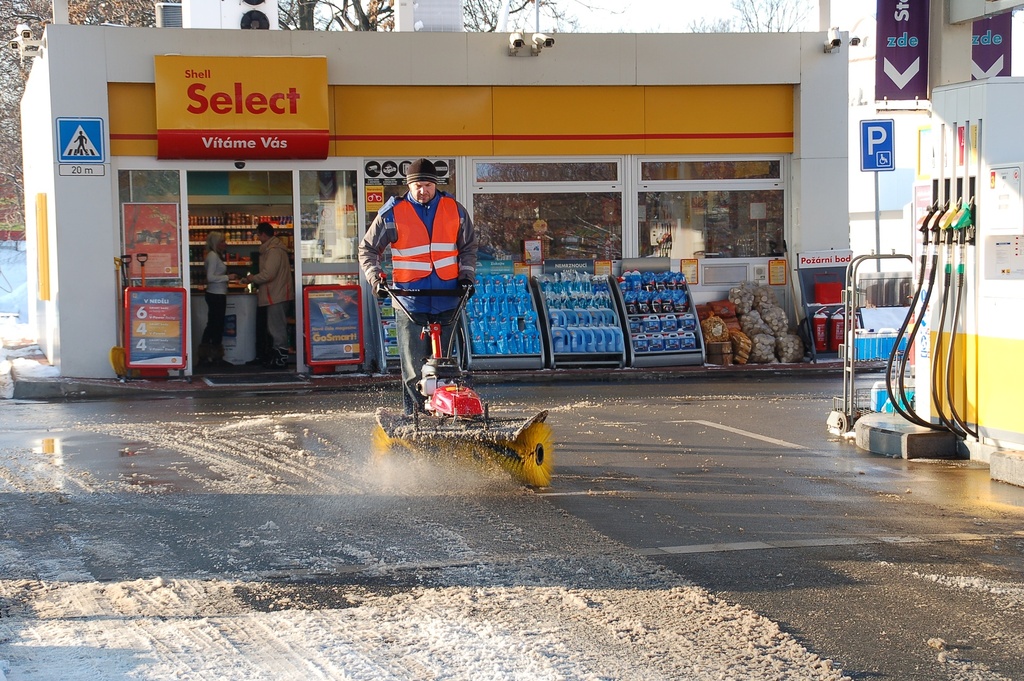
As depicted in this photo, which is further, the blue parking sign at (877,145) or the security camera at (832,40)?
the blue parking sign at (877,145)

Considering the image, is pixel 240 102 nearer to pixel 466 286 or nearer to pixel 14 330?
pixel 466 286

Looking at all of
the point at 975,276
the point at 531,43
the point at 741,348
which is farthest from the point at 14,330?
the point at 975,276

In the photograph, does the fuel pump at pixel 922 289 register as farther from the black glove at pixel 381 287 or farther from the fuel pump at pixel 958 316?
the black glove at pixel 381 287

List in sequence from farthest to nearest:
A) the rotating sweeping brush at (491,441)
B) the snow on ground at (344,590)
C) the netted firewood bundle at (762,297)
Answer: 1. the netted firewood bundle at (762,297)
2. the rotating sweeping brush at (491,441)
3. the snow on ground at (344,590)

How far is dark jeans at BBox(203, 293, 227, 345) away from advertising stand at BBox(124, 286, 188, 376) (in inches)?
60.9

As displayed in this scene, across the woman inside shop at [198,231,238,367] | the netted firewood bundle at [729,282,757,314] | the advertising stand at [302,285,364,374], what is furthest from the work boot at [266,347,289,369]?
the netted firewood bundle at [729,282,757,314]

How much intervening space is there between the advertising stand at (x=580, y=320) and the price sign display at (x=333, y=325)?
260 centimetres

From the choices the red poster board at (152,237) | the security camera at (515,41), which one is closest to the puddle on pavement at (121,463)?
the red poster board at (152,237)

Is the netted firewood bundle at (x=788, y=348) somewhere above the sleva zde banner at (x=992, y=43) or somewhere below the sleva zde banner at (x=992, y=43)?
below

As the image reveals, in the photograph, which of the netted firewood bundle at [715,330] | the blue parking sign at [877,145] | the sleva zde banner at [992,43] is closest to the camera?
the sleva zde banner at [992,43]

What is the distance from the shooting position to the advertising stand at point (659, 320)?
17047mm

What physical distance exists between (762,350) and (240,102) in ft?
26.2

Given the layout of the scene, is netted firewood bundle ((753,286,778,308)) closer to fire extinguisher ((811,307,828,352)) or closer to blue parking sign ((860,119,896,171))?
fire extinguisher ((811,307,828,352))

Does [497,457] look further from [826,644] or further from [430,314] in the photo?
[826,644]
